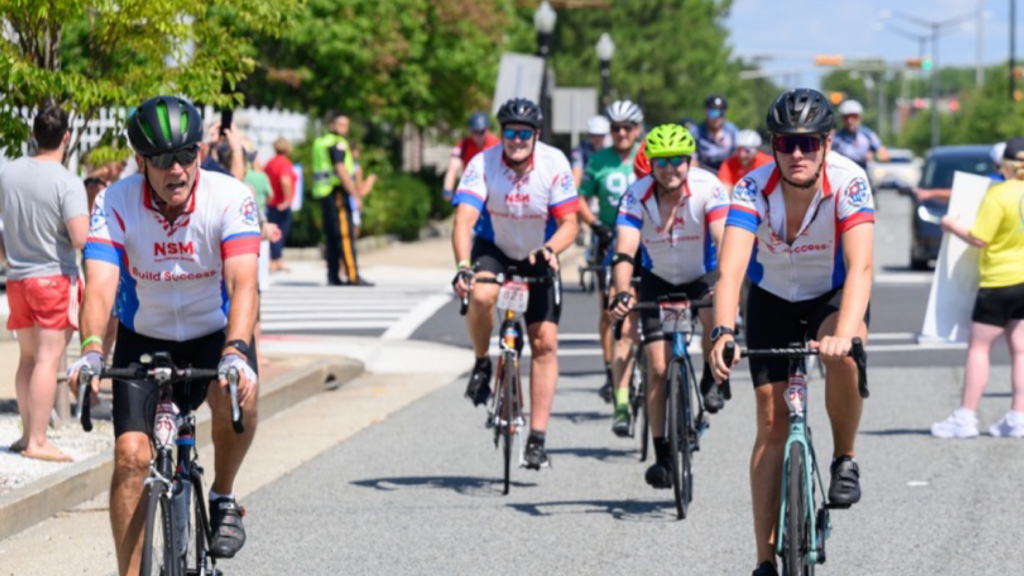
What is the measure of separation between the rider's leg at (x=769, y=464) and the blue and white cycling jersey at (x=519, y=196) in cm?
351

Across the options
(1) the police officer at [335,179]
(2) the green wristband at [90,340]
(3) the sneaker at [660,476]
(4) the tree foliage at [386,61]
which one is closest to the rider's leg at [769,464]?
(2) the green wristband at [90,340]

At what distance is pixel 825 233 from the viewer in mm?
7086

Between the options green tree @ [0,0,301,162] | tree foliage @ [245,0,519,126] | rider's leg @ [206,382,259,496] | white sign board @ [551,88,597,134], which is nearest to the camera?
rider's leg @ [206,382,259,496]

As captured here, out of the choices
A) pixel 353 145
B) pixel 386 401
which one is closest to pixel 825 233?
pixel 386 401

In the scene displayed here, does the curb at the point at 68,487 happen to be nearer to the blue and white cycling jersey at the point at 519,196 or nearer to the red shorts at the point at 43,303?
the red shorts at the point at 43,303

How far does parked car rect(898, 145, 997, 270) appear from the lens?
27.1 metres

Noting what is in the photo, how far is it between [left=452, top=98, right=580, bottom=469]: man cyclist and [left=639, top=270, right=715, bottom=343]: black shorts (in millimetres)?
479

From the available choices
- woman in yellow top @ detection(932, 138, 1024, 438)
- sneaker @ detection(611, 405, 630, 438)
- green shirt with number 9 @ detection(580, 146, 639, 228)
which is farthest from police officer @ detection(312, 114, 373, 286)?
woman in yellow top @ detection(932, 138, 1024, 438)

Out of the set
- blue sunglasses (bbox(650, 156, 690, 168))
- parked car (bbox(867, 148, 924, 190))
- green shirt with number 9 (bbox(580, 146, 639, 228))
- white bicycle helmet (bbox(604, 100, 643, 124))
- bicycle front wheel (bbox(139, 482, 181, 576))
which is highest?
white bicycle helmet (bbox(604, 100, 643, 124))

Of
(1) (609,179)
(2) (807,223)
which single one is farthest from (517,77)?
(2) (807,223)

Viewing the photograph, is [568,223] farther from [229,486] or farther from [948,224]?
[229,486]

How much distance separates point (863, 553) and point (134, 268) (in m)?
3.51

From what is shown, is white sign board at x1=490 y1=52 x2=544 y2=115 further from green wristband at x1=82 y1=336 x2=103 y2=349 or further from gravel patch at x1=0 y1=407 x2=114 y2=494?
green wristband at x1=82 y1=336 x2=103 y2=349

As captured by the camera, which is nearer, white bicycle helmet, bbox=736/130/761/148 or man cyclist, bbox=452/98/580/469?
man cyclist, bbox=452/98/580/469
